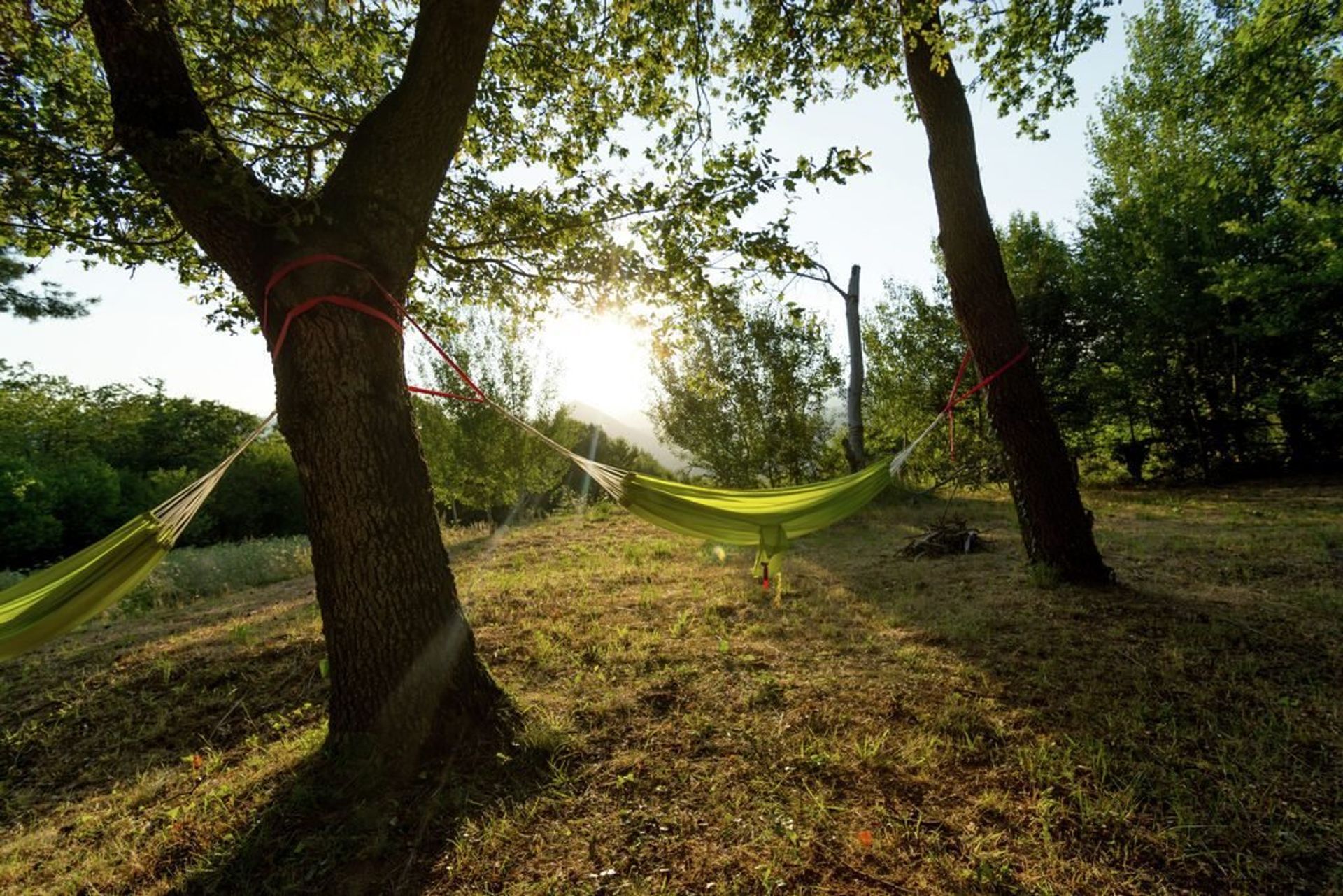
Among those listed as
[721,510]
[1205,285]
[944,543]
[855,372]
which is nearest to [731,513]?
[721,510]

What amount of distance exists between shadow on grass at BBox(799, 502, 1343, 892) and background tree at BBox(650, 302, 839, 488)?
20.9 feet

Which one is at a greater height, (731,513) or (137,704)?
(731,513)

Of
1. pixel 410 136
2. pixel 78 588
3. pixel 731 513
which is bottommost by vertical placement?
pixel 78 588

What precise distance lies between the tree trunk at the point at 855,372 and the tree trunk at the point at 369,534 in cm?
838

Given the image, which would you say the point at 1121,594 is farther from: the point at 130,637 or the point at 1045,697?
the point at 130,637

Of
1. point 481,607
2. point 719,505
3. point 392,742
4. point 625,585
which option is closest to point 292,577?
point 481,607

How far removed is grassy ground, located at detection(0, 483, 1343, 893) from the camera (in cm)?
153

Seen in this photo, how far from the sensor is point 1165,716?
6.87 feet

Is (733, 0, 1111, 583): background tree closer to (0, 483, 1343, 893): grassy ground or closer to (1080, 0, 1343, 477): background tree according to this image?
(0, 483, 1343, 893): grassy ground

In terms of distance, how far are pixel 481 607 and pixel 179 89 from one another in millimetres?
3222

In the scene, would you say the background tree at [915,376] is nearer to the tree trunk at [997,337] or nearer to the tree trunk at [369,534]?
the tree trunk at [997,337]

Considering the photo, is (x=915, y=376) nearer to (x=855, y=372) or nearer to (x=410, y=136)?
(x=855, y=372)

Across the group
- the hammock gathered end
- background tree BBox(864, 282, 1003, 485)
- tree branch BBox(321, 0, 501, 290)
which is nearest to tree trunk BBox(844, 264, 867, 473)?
background tree BBox(864, 282, 1003, 485)

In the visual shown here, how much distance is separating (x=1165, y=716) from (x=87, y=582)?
4.13 metres
